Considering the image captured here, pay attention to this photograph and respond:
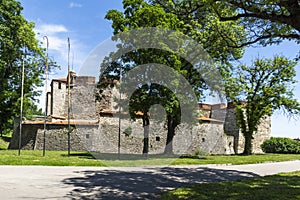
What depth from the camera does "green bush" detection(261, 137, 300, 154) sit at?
1254 inches

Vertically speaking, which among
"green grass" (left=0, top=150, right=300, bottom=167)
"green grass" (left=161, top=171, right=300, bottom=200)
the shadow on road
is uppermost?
"green grass" (left=161, top=171, right=300, bottom=200)

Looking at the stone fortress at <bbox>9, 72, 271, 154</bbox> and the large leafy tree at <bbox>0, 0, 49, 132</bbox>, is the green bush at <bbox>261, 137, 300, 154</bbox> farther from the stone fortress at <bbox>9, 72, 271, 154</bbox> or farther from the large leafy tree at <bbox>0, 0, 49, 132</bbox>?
the large leafy tree at <bbox>0, 0, 49, 132</bbox>

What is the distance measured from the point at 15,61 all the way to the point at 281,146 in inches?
1081

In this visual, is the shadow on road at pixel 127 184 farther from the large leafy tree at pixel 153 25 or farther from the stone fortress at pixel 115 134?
the stone fortress at pixel 115 134

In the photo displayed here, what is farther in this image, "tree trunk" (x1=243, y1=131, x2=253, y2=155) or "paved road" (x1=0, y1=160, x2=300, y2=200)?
"tree trunk" (x1=243, y1=131, x2=253, y2=155)

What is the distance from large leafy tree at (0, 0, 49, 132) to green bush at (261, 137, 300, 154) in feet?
80.6

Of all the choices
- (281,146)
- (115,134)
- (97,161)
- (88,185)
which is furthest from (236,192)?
(281,146)

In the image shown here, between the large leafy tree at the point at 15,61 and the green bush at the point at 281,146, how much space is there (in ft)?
80.6

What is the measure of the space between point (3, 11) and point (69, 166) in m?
16.7

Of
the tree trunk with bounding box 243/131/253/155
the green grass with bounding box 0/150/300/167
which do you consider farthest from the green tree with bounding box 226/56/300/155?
the green grass with bounding box 0/150/300/167

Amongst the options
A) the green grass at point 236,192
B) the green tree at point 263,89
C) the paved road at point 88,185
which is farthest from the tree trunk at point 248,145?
the green grass at point 236,192

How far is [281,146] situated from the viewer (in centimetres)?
3231

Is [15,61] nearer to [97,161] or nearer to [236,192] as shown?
[97,161]

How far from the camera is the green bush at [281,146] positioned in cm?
3184
